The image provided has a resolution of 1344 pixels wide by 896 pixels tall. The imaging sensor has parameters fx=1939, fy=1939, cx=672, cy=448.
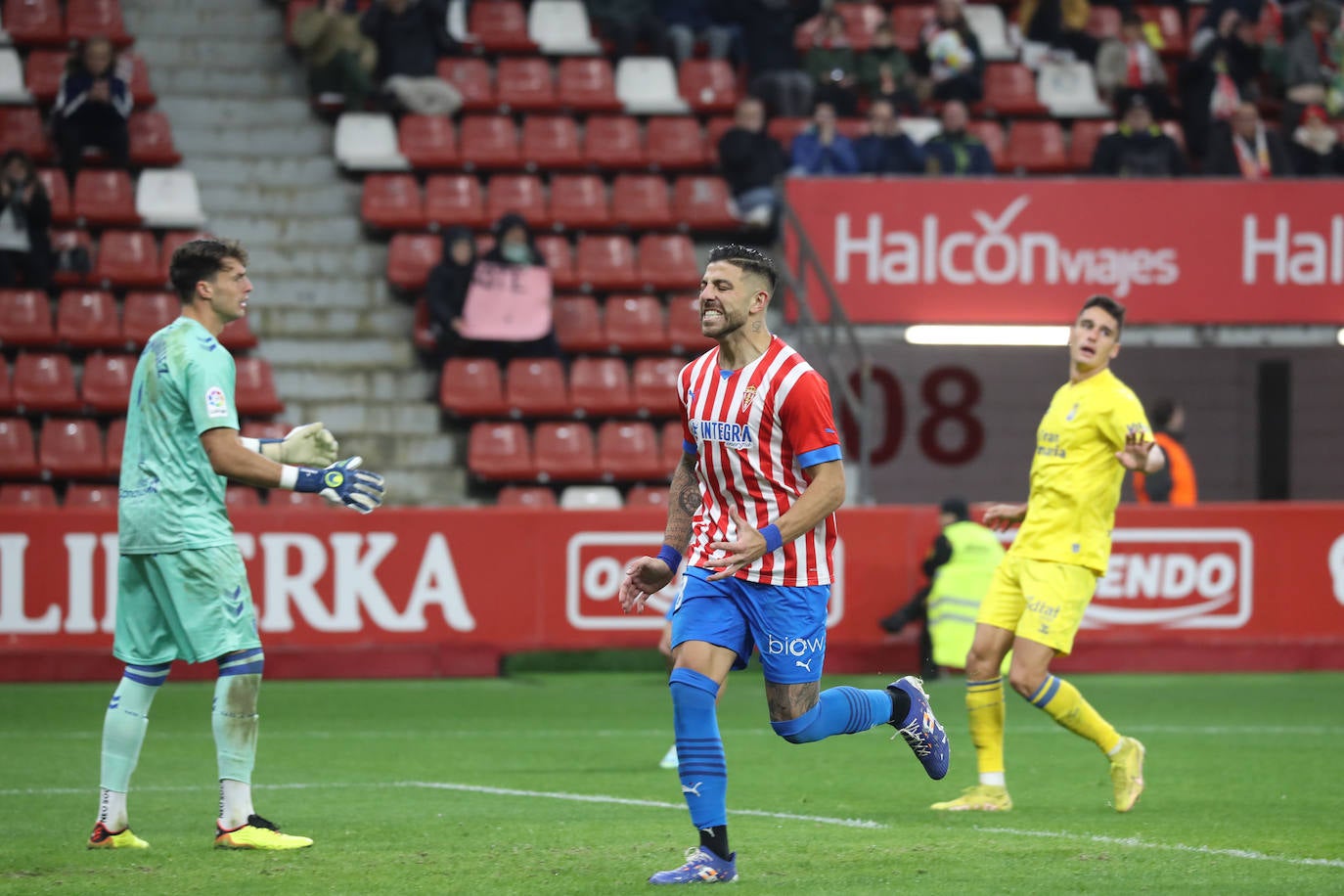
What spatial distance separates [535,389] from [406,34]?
443 centimetres

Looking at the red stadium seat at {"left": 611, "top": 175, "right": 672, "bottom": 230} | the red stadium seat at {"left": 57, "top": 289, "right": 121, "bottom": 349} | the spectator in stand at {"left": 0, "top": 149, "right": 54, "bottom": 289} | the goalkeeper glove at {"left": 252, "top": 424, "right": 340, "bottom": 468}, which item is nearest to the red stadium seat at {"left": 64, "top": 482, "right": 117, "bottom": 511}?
the red stadium seat at {"left": 57, "top": 289, "right": 121, "bottom": 349}

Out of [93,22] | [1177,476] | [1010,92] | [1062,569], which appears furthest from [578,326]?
[1062,569]

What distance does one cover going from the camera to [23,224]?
57.8 feet

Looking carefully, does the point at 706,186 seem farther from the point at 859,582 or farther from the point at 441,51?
the point at 859,582

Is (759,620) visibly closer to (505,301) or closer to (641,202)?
(505,301)

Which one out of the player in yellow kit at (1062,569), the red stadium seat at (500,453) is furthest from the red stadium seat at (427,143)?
the player in yellow kit at (1062,569)

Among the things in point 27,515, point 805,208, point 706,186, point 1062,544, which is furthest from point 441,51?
point 1062,544

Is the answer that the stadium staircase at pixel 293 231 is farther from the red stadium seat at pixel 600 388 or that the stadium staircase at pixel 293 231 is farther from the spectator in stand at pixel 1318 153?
the spectator in stand at pixel 1318 153

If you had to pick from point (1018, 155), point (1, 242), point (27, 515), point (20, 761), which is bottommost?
point (20, 761)

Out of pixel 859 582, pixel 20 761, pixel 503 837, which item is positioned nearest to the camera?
pixel 503 837

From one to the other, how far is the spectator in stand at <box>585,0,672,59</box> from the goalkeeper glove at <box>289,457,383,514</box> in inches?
581

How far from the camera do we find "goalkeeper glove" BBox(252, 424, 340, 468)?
293 inches

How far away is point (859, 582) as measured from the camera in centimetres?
1545

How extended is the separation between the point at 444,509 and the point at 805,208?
17.0 ft
